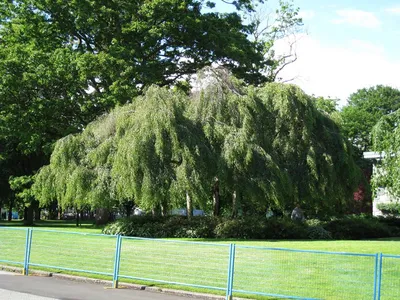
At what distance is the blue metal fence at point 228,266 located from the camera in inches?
404

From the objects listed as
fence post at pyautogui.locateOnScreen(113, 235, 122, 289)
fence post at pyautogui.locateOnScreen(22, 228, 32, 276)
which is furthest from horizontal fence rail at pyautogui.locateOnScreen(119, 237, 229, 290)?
fence post at pyautogui.locateOnScreen(22, 228, 32, 276)

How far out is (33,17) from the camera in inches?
1467

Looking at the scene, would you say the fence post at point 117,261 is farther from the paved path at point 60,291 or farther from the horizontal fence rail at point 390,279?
the horizontal fence rail at point 390,279

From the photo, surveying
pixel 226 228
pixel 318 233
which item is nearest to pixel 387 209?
pixel 318 233

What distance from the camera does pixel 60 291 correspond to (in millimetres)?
12258

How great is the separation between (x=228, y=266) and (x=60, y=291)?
3764 millimetres

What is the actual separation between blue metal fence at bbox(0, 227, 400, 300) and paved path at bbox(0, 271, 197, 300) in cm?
38

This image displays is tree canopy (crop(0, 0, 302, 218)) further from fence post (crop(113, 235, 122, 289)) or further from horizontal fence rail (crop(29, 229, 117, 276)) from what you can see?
fence post (crop(113, 235, 122, 289))

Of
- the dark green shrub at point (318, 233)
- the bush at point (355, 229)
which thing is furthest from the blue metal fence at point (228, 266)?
the bush at point (355, 229)

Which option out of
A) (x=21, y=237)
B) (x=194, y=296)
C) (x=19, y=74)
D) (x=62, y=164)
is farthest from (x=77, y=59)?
(x=194, y=296)

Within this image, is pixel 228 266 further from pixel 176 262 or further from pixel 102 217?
pixel 102 217

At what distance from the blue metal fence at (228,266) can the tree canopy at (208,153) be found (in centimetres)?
Answer: 968

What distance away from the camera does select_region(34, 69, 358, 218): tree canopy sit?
2481 cm

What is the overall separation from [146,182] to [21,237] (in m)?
9.25
